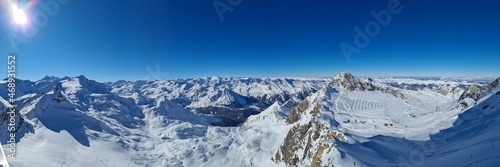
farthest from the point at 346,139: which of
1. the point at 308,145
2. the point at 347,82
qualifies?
the point at 347,82

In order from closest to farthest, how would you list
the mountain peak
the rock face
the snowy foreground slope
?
the snowy foreground slope
the rock face
the mountain peak

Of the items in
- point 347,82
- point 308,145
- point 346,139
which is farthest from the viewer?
point 347,82

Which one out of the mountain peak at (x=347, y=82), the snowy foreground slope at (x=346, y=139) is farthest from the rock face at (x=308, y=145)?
the mountain peak at (x=347, y=82)

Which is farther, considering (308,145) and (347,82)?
(347,82)

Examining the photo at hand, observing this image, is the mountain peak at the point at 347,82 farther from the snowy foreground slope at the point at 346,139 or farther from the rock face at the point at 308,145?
the rock face at the point at 308,145

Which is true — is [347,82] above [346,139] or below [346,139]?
above

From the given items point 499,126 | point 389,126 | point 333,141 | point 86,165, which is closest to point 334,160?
point 333,141

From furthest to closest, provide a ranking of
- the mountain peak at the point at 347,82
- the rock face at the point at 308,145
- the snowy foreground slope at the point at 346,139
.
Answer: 1. the mountain peak at the point at 347,82
2. the rock face at the point at 308,145
3. the snowy foreground slope at the point at 346,139

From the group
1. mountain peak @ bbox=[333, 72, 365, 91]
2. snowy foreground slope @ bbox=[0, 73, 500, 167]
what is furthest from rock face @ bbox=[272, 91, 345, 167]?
mountain peak @ bbox=[333, 72, 365, 91]

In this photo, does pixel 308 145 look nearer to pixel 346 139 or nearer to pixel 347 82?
pixel 346 139

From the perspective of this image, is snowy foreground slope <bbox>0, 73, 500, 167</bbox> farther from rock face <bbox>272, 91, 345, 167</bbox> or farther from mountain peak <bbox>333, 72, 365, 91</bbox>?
mountain peak <bbox>333, 72, 365, 91</bbox>

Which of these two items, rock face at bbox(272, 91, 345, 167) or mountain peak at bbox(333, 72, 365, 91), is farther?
mountain peak at bbox(333, 72, 365, 91)

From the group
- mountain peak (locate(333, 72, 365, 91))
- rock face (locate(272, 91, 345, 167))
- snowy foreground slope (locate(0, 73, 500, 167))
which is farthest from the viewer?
mountain peak (locate(333, 72, 365, 91))
